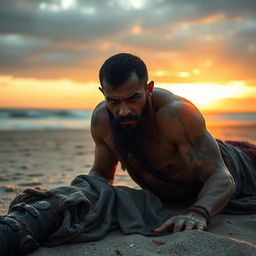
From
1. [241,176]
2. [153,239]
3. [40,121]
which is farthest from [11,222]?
[40,121]

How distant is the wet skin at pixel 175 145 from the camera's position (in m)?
3.07

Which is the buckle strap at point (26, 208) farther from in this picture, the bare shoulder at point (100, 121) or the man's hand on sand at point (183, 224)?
the bare shoulder at point (100, 121)

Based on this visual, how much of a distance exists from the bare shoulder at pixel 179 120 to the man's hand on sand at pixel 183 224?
669 mm

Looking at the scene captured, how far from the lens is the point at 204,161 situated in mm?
3170

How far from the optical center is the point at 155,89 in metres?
3.58

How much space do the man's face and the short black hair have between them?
0.12ft

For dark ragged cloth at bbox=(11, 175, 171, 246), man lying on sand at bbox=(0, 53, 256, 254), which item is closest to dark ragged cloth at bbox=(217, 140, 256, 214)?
man lying on sand at bbox=(0, 53, 256, 254)

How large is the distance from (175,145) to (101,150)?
76 centimetres

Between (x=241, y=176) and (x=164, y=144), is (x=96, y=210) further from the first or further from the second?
(x=241, y=176)

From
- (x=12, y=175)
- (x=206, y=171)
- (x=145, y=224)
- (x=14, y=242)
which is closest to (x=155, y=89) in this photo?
(x=206, y=171)

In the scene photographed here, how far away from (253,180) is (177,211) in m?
0.87

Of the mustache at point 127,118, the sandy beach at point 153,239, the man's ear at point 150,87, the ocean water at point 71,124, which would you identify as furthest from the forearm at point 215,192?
the ocean water at point 71,124

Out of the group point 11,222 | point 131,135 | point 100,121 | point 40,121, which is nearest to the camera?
point 11,222

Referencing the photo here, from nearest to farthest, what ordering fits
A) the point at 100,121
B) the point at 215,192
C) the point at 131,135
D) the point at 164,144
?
the point at 215,192 → the point at 131,135 → the point at 164,144 → the point at 100,121
